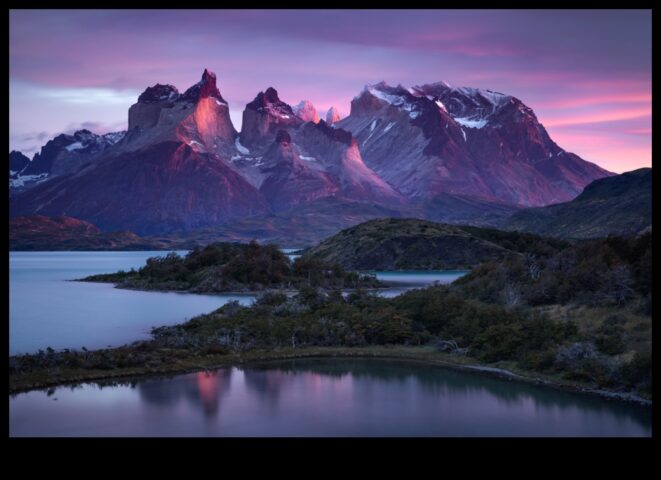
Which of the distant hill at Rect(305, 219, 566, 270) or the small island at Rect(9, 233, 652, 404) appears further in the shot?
the distant hill at Rect(305, 219, 566, 270)

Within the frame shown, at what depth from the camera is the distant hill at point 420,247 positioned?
138375 mm

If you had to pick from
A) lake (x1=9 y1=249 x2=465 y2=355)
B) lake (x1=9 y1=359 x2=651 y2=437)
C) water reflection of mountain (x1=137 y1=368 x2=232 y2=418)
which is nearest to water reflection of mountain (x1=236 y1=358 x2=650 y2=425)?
lake (x1=9 y1=359 x2=651 y2=437)

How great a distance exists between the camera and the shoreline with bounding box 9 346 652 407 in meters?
31.7

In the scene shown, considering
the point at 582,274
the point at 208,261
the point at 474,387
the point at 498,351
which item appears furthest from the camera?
the point at 208,261

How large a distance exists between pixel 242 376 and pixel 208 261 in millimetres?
66572

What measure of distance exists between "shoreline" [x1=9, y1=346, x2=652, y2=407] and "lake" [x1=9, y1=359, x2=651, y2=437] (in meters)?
0.73

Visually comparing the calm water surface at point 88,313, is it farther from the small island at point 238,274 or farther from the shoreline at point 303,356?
the shoreline at point 303,356

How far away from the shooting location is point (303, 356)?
134 ft

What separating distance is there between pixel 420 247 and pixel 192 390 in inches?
4507

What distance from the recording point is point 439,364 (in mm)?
38781

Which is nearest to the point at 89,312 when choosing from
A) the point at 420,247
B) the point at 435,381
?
the point at 435,381

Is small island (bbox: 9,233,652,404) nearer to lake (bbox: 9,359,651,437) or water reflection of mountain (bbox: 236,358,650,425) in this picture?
water reflection of mountain (bbox: 236,358,650,425)
